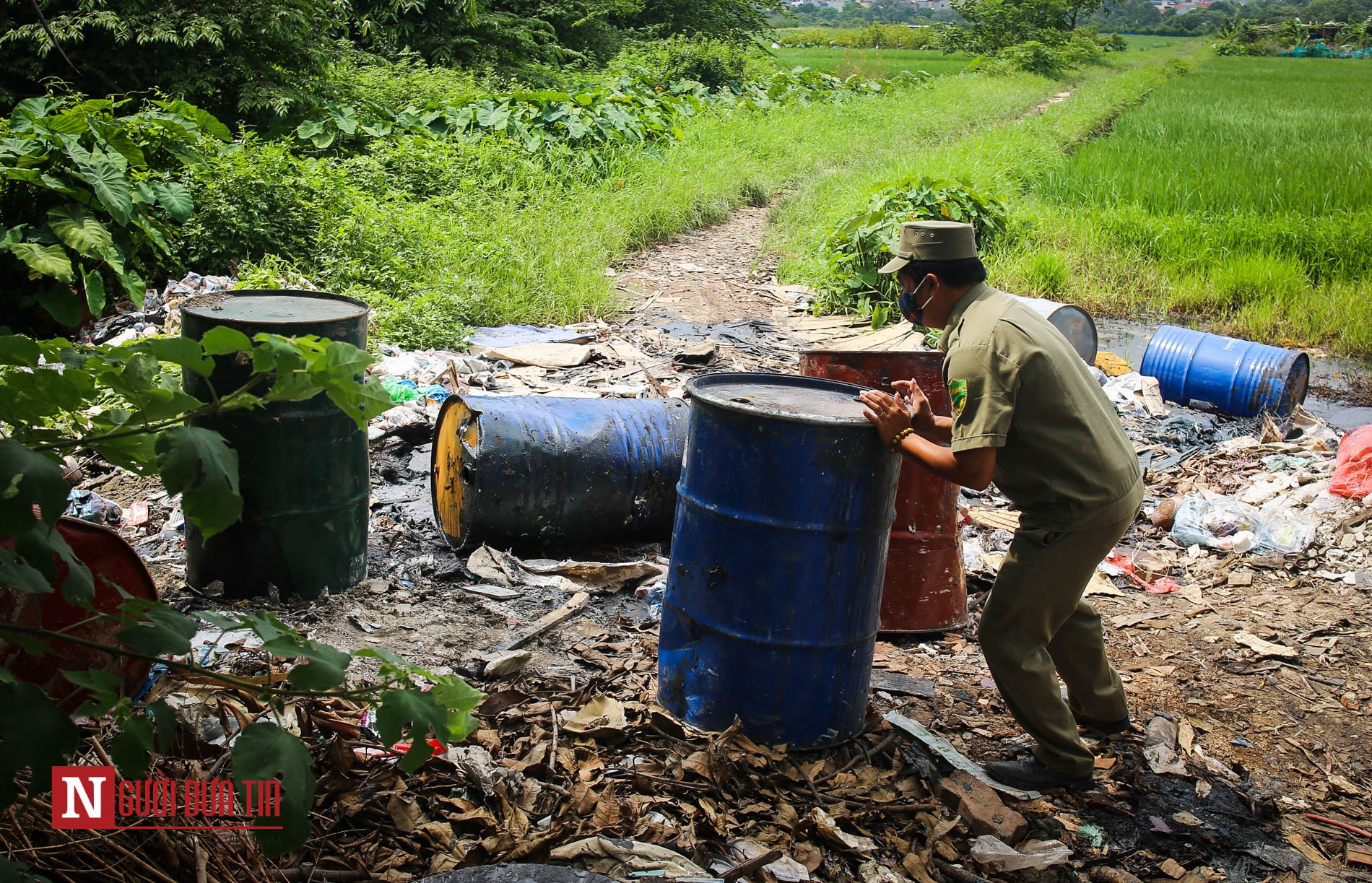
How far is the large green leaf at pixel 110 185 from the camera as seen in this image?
5844 millimetres

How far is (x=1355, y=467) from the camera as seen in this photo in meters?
5.62

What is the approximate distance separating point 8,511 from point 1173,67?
175 feet

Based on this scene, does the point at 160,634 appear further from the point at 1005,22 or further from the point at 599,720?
the point at 1005,22

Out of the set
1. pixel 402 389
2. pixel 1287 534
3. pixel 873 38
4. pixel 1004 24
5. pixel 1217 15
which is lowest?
pixel 1287 534

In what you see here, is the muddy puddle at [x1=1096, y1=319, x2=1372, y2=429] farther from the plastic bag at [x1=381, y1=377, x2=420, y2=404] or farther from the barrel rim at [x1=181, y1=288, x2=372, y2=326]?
the barrel rim at [x1=181, y1=288, x2=372, y2=326]

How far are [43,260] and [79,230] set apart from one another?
1.18ft

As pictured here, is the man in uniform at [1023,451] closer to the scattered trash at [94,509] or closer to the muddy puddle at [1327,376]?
the scattered trash at [94,509]

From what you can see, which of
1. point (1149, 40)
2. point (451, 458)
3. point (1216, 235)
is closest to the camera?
point (451, 458)

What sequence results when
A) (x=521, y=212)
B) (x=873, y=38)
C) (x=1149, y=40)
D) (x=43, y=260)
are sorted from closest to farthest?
(x=43, y=260), (x=521, y=212), (x=873, y=38), (x=1149, y=40)

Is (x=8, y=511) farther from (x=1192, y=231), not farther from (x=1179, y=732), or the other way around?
(x=1192, y=231)

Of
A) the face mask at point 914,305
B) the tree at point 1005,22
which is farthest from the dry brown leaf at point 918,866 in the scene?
the tree at point 1005,22

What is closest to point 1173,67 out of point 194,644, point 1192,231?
point 1192,231

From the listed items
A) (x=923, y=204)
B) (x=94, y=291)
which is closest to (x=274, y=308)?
(x=94, y=291)

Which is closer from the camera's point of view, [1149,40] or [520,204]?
[520,204]
